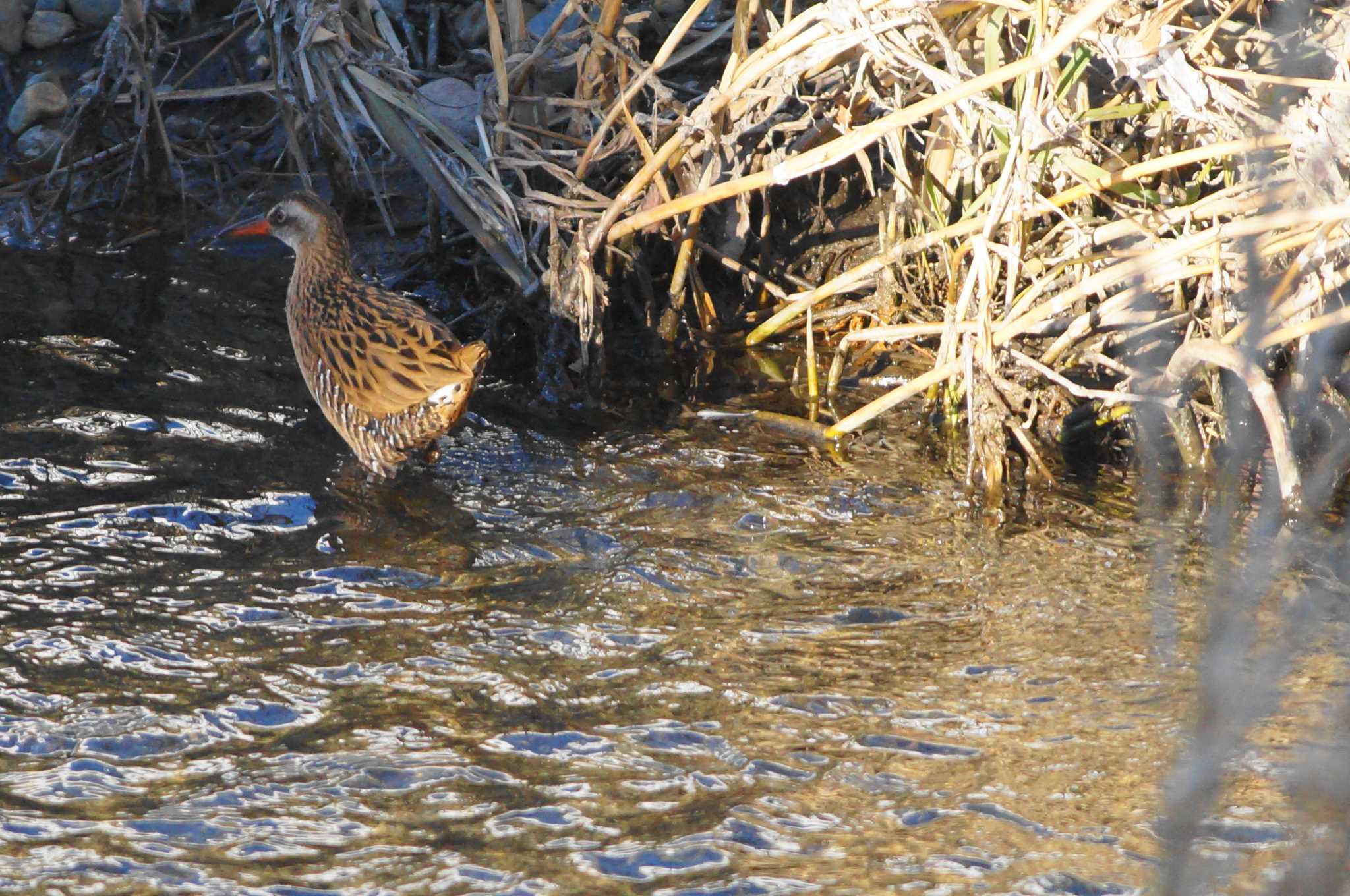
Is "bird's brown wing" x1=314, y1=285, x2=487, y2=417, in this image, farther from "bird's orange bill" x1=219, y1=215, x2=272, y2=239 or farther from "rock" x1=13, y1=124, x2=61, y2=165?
"rock" x1=13, y1=124, x2=61, y2=165

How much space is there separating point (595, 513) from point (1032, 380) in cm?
145

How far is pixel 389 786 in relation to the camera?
2.85m

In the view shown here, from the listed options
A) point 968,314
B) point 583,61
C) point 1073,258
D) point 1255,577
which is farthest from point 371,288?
point 1255,577

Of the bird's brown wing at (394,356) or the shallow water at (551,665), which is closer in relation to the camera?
the shallow water at (551,665)

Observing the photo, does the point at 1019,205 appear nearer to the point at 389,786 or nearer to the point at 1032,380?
the point at 1032,380

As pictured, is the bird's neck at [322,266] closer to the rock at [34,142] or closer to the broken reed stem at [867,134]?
the broken reed stem at [867,134]

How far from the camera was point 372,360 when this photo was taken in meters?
4.38

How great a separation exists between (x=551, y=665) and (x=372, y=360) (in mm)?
1521

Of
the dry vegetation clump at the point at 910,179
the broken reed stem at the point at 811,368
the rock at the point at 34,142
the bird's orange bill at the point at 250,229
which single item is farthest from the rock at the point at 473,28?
the broken reed stem at the point at 811,368

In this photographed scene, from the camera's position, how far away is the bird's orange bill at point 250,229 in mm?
5281

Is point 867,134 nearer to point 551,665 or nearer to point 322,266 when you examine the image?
point 551,665

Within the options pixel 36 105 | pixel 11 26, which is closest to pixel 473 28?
pixel 36 105

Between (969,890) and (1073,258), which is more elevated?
(1073,258)

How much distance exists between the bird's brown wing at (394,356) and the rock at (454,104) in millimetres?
1090
